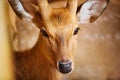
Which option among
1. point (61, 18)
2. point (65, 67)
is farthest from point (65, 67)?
point (61, 18)

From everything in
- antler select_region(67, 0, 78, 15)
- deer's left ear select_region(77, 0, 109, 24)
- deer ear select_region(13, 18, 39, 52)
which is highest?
antler select_region(67, 0, 78, 15)

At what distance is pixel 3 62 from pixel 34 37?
0.11m

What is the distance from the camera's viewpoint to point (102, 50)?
1079 millimetres

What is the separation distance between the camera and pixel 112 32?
3.53 feet

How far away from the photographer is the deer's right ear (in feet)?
3.23

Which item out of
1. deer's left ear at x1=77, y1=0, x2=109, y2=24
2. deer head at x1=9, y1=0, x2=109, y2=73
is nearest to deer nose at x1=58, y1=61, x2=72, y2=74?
Answer: deer head at x1=9, y1=0, x2=109, y2=73

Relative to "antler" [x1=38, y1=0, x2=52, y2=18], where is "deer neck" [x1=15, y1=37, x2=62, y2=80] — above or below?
below

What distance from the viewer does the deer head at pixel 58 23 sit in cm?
98

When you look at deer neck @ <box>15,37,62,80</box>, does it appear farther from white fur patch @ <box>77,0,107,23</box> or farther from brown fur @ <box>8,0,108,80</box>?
white fur patch @ <box>77,0,107,23</box>

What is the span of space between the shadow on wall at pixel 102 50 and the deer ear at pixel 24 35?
0.11 metres

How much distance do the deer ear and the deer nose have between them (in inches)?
3.8

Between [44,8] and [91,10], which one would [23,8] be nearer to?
[44,8]

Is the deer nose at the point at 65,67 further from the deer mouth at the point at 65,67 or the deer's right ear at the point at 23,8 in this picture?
the deer's right ear at the point at 23,8

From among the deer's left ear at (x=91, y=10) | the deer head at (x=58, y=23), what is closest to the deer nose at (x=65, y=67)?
the deer head at (x=58, y=23)
